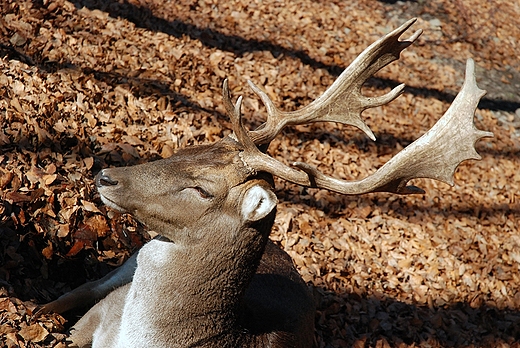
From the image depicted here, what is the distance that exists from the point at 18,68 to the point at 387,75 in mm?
5568

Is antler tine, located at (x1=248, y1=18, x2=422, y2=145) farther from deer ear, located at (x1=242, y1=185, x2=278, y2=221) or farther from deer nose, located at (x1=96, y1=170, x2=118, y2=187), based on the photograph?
deer nose, located at (x1=96, y1=170, x2=118, y2=187)

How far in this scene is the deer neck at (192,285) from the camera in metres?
3.79

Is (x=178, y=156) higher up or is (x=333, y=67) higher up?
(x=178, y=156)

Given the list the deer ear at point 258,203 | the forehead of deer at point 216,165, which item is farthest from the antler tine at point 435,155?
the forehead of deer at point 216,165

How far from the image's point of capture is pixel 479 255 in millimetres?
7512

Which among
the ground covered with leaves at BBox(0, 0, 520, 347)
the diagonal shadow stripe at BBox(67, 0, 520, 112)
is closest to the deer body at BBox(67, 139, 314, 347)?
the ground covered with leaves at BBox(0, 0, 520, 347)

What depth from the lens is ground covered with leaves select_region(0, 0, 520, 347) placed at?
17.7ft

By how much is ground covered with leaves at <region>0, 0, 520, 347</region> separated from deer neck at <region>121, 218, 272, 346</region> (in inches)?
38.4

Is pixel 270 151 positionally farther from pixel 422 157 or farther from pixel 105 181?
pixel 105 181

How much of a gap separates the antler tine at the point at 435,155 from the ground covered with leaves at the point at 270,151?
2463mm

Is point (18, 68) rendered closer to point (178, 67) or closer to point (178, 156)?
point (178, 67)

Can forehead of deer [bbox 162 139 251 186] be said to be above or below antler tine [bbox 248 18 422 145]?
below

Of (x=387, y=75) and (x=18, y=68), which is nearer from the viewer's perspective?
(x=18, y=68)

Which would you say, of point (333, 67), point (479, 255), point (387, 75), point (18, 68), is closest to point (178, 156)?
point (18, 68)
